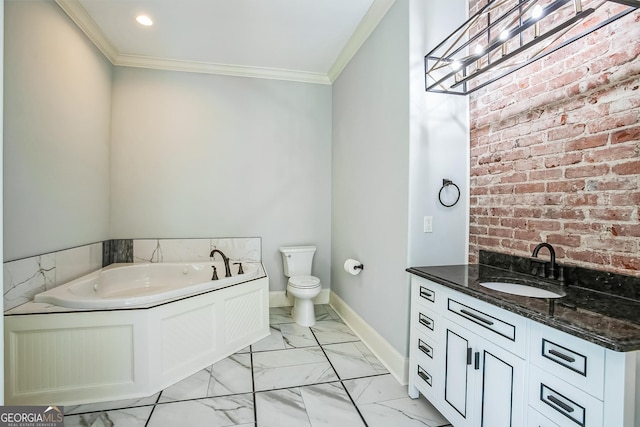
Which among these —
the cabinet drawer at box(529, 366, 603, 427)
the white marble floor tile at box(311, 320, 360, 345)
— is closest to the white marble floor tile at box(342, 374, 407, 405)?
the white marble floor tile at box(311, 320, 360, 345)

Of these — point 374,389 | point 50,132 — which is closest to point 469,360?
point 374,389

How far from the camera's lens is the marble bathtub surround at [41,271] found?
2.02 m

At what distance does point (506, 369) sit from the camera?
1.35 m

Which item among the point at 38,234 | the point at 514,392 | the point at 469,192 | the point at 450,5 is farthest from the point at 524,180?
the point at 38,234

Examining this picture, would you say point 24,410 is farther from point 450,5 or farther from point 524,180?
point 450,5

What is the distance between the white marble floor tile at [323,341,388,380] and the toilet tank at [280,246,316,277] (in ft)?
3.39

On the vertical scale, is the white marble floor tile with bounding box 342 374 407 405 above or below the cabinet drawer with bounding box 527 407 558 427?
below

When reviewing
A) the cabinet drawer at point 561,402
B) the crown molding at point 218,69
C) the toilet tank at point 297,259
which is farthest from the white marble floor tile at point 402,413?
the crown molding at point 218,69

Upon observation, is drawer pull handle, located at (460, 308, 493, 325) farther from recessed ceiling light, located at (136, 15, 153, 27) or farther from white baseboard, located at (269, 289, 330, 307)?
recessed ceiling light, located at (136, 15, 153, 27)

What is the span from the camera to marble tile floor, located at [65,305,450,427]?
1.82 meters

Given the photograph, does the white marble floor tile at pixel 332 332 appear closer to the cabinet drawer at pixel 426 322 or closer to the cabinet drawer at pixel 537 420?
the cabinet drawer at pixel 426 322

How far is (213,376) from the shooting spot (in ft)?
7.49

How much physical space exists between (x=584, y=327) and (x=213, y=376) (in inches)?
87.4

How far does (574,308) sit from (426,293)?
774 millimetres
